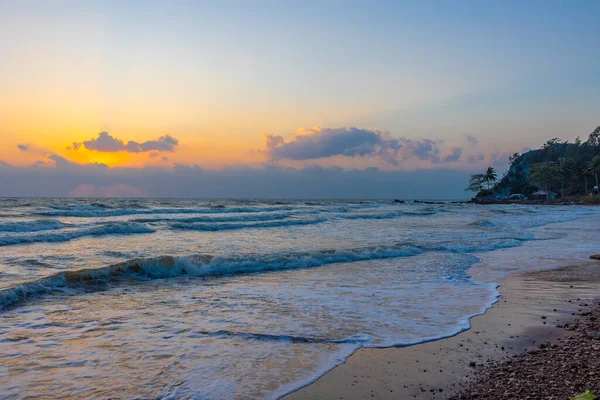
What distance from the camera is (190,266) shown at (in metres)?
12.1

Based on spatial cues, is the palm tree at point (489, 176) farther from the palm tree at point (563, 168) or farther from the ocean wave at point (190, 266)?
the ocean wave at point (190, 266)

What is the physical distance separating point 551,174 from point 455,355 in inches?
3922

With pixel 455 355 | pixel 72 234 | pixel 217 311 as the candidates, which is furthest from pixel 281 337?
pixel 72 234

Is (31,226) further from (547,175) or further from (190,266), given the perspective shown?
(547,175)

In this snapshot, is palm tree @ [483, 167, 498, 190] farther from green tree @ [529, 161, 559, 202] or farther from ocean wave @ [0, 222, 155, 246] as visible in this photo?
ocean wave @ [0, 222, 155, 246]

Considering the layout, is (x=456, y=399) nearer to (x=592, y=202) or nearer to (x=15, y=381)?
(x=15, y=381)

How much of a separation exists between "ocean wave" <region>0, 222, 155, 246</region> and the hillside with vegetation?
3423 inches

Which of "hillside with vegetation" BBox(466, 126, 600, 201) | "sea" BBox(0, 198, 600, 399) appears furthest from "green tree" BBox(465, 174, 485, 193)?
"sea" BBox(0, 198, 600, 399)

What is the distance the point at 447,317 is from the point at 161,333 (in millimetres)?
4820

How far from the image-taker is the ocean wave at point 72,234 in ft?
56.8

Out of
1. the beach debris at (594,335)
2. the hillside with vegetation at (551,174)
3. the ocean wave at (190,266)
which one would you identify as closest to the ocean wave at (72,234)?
the ocean wave at (190,266)

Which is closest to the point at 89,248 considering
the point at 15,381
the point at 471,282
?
the point at 15,381

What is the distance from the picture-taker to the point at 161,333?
20.7ft

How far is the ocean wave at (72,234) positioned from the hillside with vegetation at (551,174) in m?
86.9
